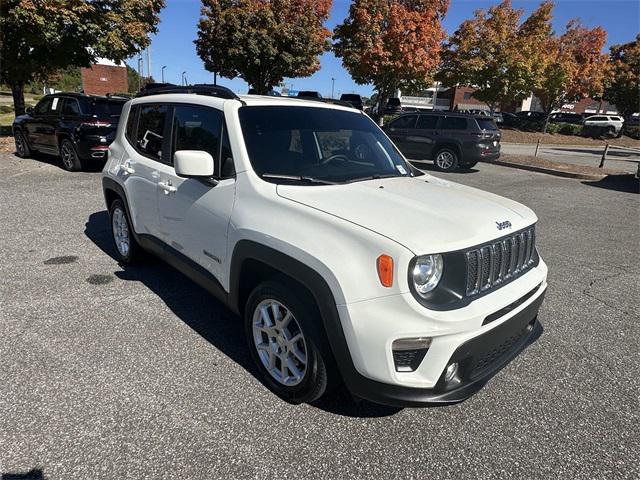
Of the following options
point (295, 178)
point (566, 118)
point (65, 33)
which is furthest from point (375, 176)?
point (566, 118)

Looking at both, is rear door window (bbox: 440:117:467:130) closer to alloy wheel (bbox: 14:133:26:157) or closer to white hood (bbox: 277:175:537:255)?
white hood (bbox: 277:175:537:255)

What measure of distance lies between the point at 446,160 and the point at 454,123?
1.13 m

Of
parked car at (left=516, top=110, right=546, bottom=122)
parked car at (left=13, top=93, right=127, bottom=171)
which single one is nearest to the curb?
parked car at (left=13, top=93, right=127, bottom=171)

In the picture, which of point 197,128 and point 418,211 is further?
point 197,128

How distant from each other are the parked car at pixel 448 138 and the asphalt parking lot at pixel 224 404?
9.25 meters

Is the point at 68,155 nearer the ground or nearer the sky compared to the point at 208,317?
nearer the sky

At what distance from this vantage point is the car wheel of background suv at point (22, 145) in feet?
37.2

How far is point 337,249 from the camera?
2.17 m

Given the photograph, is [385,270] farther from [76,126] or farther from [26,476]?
[76,126]

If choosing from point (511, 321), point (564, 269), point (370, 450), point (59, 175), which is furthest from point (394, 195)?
point (59, 175)

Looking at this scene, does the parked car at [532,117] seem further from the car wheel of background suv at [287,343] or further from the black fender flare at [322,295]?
the black fender flare at [322,295]

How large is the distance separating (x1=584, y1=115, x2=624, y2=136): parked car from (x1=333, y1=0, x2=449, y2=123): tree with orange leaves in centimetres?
1881

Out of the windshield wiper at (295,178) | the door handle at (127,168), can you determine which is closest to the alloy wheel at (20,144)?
the door handle at (127,168)

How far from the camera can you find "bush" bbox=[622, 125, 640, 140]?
3696cm
